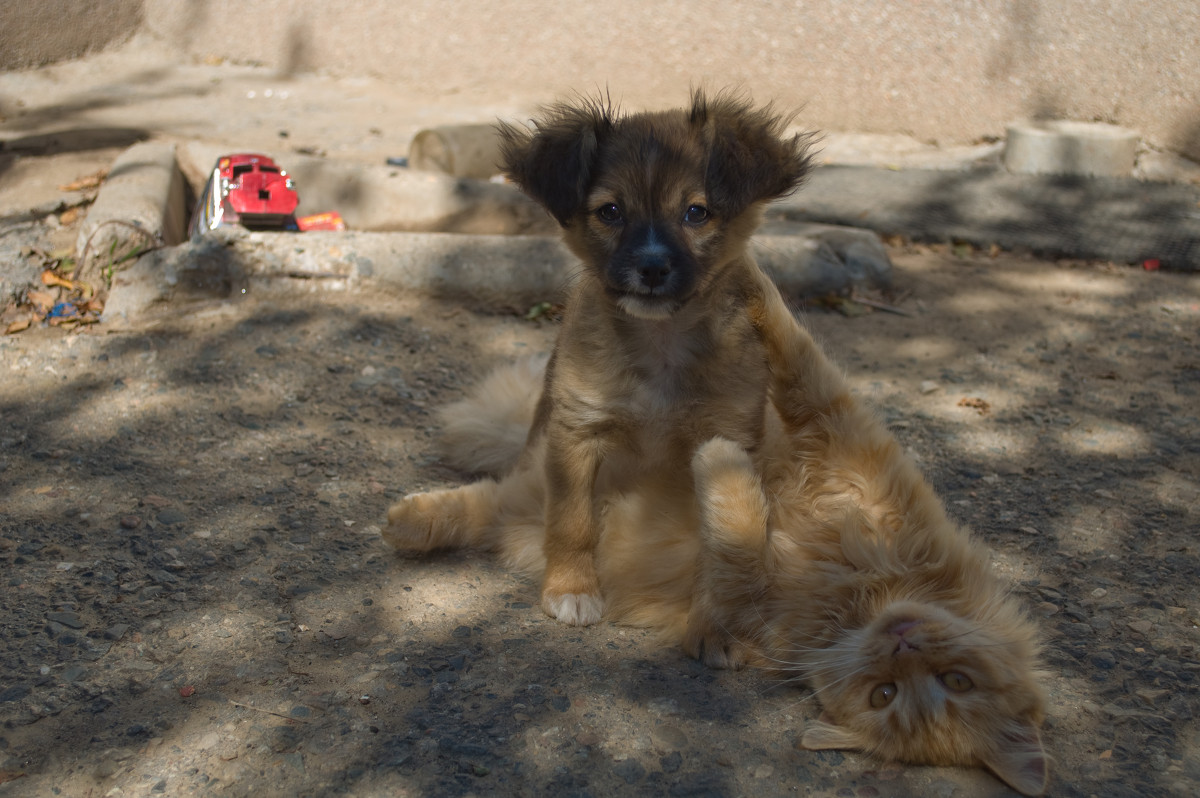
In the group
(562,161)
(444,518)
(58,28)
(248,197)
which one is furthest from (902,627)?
(58,28)

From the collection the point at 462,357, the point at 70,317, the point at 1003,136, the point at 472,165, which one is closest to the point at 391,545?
the point at 462,357

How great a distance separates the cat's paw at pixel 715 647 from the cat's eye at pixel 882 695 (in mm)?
429

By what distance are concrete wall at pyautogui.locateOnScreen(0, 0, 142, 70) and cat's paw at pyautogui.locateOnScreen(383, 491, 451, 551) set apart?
8.69 meters

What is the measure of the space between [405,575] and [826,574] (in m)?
1.42

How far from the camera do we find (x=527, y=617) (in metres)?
3.21

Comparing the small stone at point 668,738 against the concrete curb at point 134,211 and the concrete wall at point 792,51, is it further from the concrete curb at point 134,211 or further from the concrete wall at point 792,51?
the concrete wall at point 792,51

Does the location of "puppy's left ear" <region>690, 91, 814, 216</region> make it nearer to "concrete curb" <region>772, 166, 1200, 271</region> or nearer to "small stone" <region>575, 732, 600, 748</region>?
"small stone" <region>575, 732, 600, 748</region>

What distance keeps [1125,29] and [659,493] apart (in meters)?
5.90

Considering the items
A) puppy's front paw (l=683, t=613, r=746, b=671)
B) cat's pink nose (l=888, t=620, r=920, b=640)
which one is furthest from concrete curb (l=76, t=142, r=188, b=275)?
cat's pink nose (l=888, t=620, r=920, b=640)

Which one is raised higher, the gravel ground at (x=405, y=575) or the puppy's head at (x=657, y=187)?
the puppy's head at (x=657, y=187)

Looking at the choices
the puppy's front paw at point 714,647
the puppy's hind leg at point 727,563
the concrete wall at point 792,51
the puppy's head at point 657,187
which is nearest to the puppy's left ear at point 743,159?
the puppy's head at point 657,187

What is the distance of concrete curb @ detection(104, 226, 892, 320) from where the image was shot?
202 inches

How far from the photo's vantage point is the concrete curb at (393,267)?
5.13m

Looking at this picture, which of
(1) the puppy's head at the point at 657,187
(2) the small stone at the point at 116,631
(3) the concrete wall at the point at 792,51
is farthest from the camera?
(3) the concrete wall at the point at 792,51
